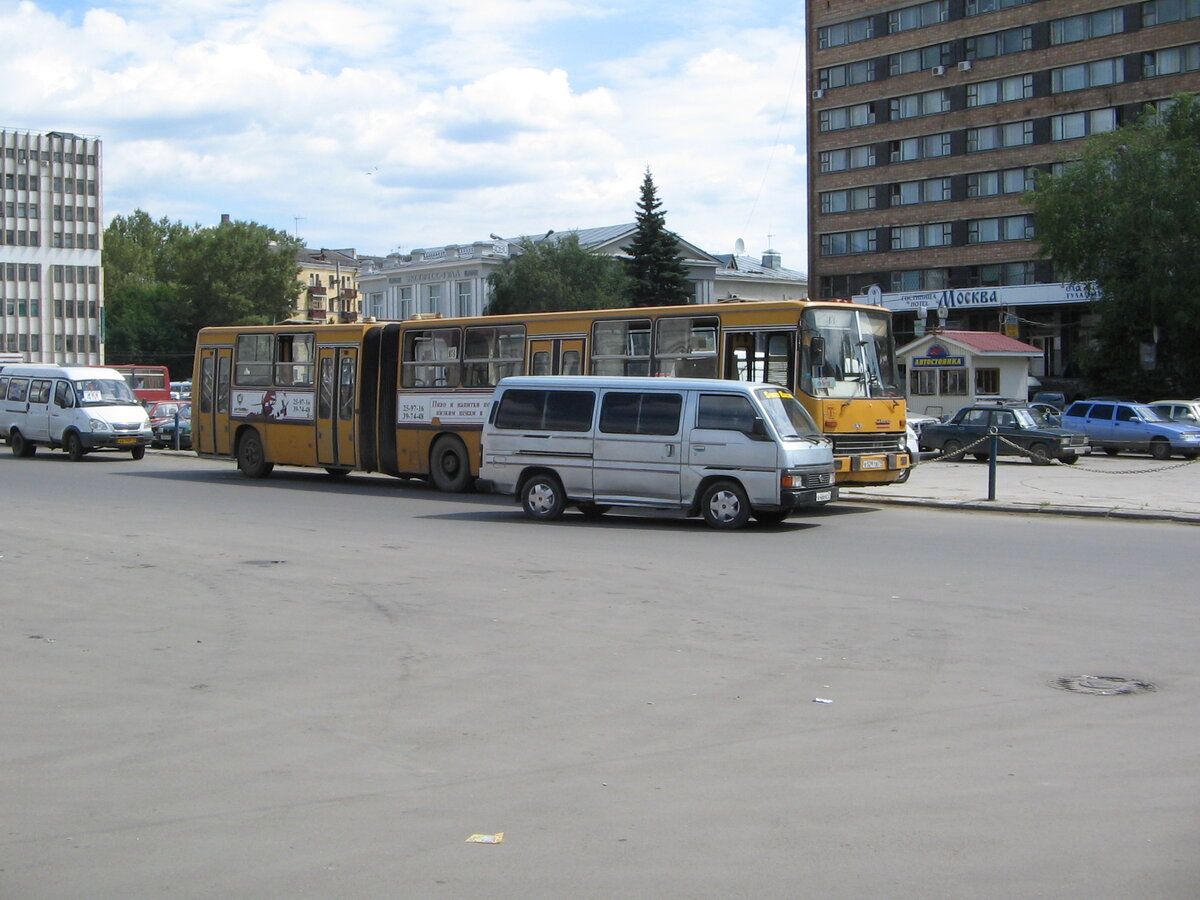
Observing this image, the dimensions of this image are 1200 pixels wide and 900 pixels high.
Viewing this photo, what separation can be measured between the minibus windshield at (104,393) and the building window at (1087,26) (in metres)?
53.0

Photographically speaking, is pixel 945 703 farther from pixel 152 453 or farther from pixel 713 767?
pixel 152 453

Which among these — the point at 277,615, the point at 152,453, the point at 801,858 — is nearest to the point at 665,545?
the point at 277,615

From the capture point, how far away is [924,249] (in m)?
74.9

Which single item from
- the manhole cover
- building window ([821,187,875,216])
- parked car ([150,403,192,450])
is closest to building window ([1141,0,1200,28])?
building window ([821,187,875,216])

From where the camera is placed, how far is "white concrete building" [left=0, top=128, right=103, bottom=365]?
132m

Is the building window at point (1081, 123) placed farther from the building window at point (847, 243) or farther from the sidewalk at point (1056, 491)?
the sidewalk at point (1056, 491)

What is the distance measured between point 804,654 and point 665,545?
6527 mm

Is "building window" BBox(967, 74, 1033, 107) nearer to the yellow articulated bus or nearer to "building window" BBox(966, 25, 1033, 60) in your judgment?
"building window" BBox(966, 25, 1033, 60)

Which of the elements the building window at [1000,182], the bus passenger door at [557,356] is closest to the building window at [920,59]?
the building window at [1000,182]

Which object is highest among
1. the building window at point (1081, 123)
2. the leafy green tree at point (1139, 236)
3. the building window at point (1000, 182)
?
the building window at point (1081, 123)

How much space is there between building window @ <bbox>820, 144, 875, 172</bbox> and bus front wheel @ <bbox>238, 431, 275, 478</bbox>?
57.6m

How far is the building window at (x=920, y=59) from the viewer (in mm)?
72812

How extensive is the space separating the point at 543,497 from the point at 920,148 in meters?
62.0

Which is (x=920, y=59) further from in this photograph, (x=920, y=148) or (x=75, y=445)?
(x=75, y=445)
